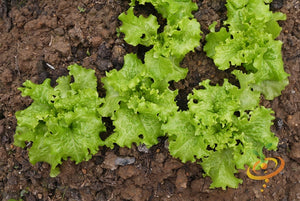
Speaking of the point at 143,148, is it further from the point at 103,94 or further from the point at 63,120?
the point at 63,120

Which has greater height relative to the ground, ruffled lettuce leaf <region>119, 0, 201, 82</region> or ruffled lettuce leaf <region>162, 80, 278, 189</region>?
ruffled lettuce leaf <region>119, 0, 201, 82</region>

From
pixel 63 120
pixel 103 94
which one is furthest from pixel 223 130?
pixel 63 120

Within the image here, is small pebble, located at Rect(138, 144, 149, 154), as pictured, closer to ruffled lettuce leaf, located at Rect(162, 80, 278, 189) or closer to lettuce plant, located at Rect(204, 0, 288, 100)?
ruffled lettuce leaf, located at Rect(162, 80, 278, 189)

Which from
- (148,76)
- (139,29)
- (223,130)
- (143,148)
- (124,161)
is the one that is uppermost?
(139,29)

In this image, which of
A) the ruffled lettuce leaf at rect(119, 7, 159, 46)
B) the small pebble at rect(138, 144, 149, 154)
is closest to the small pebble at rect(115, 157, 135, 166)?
the small pebble at rect(138, 144, 149, 154)

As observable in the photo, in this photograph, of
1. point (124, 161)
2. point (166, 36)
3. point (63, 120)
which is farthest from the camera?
point (124, 161)

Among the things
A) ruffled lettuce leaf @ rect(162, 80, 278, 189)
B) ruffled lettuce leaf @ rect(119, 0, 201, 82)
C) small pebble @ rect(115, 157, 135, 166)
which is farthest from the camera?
small pebble @ rect(115, 157, 135, 166)

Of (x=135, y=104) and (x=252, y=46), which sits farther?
(x=252, y=46)
